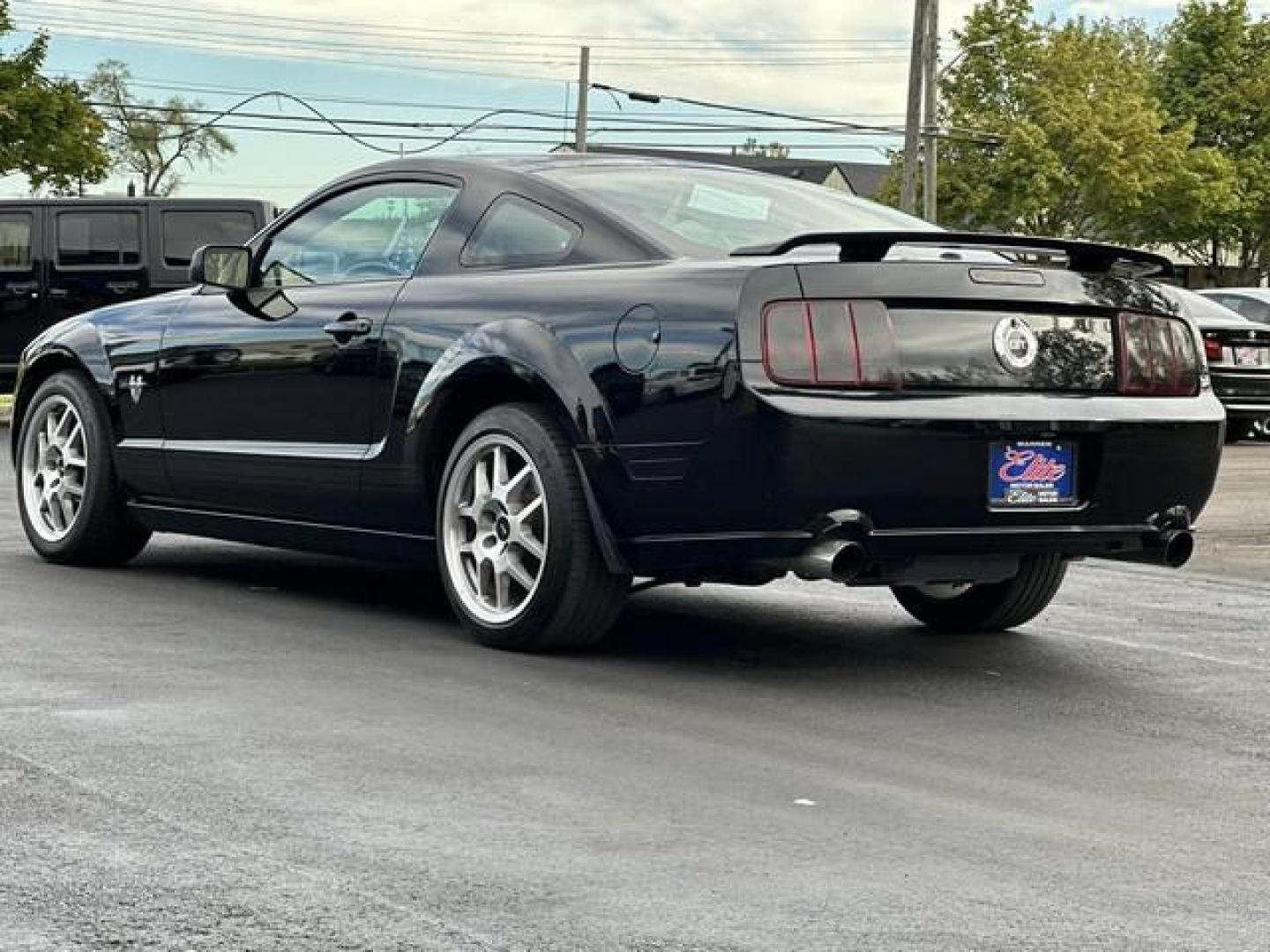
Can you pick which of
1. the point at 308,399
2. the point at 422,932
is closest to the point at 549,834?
the point at 422,932

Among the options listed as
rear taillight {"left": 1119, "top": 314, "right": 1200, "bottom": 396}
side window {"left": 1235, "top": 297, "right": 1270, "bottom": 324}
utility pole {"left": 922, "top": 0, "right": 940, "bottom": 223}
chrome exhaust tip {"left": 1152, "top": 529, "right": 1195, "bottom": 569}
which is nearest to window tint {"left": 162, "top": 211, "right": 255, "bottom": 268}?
side window {"left": 1235, "top": 297, "right": 1270, "bottom": 324}

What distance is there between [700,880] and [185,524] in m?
4.45

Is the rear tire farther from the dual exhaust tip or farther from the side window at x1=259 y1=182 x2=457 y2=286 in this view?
the side window at x1=259 y1=182 x2=457 y2=286

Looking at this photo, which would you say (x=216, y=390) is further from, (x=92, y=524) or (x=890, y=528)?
(x=890, y=528)

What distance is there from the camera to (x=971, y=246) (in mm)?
6637

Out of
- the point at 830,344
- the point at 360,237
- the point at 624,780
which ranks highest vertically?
the point at 360,237

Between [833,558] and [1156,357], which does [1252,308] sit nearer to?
[1156,357]

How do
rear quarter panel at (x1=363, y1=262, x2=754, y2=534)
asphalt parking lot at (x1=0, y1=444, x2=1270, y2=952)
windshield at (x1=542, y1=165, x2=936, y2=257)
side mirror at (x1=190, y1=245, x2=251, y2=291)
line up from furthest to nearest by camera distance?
1. side mirror at (x1=190, y1=245, x2=251, y2=291)
2. windshield at (x1=542, y1=165, x2=936, y2=257)
3. rear quarter panel at (x1=363, y1=262, x2=754, y2=534)
4. asphalt parking lot at (x1=0, y1=444, x2=1270, y2=952)

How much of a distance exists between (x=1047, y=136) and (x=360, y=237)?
61062mm

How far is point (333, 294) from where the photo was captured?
7.66 m

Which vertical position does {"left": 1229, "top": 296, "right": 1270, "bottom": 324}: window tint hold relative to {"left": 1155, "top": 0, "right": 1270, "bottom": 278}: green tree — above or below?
below

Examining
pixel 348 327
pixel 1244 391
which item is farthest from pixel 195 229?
pixel 348 327

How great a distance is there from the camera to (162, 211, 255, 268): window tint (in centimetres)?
2200

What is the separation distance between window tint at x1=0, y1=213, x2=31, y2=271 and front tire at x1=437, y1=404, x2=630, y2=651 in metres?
15.9
